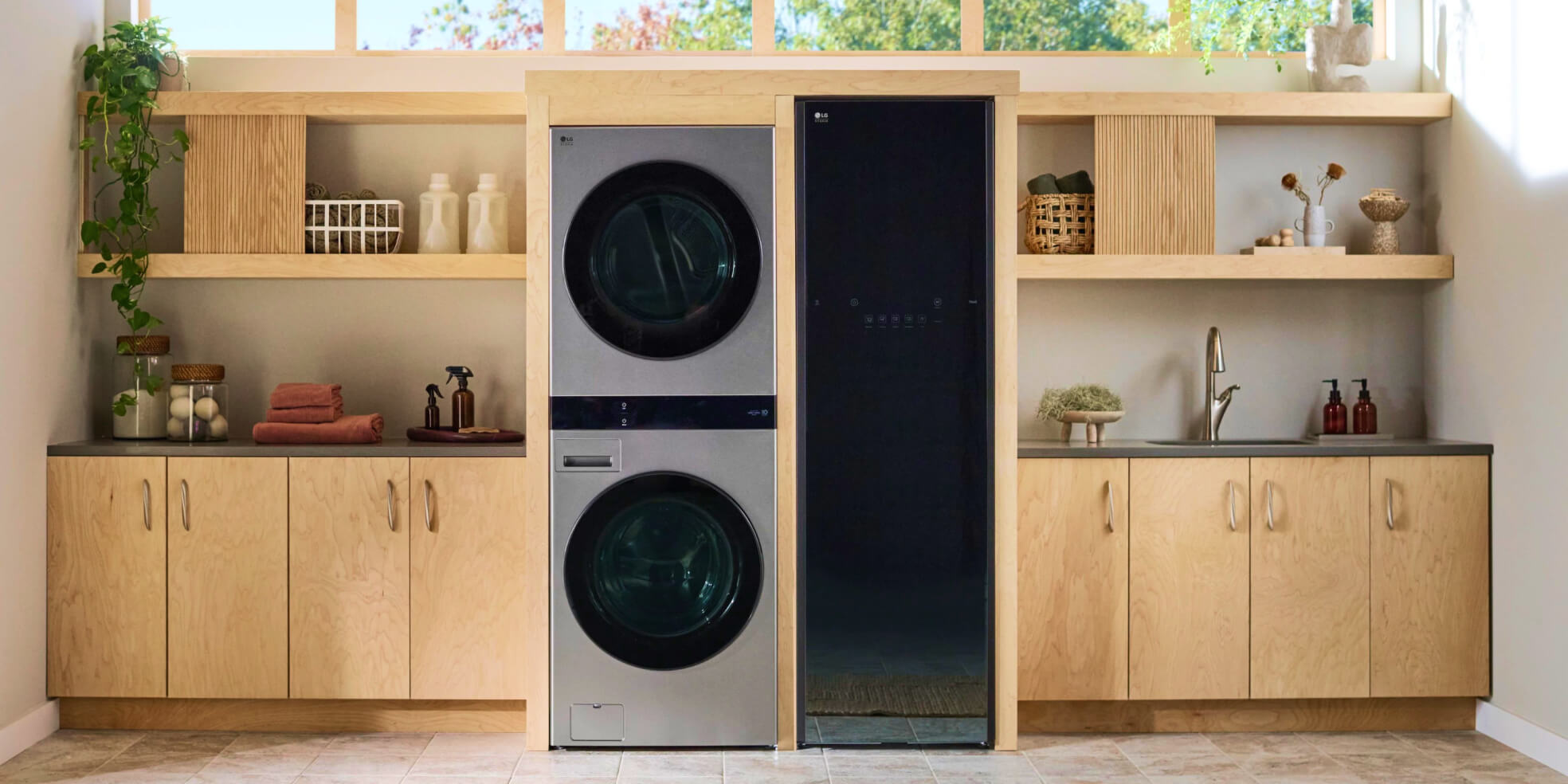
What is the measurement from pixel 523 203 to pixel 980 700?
201 centimetres

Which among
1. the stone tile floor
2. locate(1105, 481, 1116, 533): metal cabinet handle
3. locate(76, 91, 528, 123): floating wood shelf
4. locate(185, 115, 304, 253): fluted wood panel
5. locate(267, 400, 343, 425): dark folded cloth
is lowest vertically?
the stone tile floor

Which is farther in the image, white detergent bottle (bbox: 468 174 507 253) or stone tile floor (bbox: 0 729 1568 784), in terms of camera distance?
white detergent bottle (bbox: 468 174 507 253)

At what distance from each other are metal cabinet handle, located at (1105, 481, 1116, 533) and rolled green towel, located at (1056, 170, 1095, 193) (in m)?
0.87

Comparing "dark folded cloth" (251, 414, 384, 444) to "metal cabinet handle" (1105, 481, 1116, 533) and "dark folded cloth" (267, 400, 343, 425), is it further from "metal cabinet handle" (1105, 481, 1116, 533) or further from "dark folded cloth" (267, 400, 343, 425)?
"metal cabinet handle" (1105, 481, 1116, 533)

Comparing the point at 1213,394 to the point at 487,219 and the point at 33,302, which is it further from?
the point at 33,302

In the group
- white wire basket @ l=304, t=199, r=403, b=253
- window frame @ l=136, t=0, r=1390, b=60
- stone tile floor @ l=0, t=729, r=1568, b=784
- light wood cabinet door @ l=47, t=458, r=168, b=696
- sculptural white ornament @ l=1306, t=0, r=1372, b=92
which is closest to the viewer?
stone tile floor @ l=0, t=729, r=1568, b=784

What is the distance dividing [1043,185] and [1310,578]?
1.33 meters

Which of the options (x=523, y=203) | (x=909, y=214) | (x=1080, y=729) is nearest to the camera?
(x=909, y=214)

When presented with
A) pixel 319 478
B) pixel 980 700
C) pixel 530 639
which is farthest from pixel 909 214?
pixel 319 478

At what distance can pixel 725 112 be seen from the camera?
3168 mm

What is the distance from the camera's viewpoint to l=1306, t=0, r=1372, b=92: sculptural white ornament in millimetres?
3652

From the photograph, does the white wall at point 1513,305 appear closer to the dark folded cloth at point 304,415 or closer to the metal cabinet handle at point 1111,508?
the metal cabinet handle at point 1111,508

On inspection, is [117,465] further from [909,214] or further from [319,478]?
[909,214]

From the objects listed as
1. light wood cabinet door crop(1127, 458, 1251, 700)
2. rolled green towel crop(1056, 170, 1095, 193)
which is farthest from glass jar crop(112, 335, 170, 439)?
light wood cabinet door crop(1127, 458, 1251, 700)
